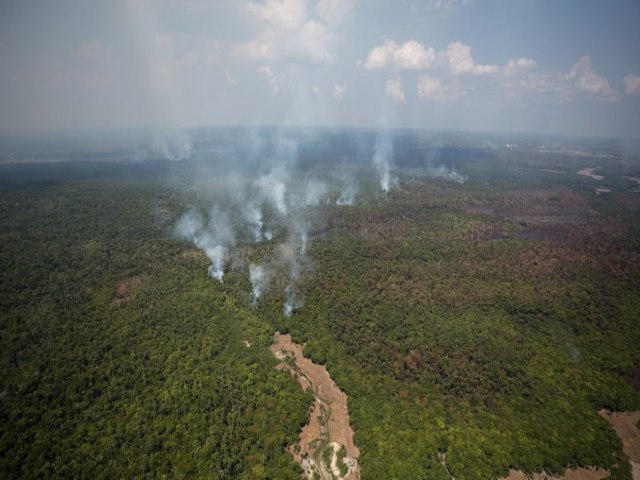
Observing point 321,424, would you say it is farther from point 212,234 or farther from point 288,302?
point 212,234

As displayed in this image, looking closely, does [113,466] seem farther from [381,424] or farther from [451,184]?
[451,184]

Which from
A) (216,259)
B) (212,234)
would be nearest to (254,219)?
(212,234)

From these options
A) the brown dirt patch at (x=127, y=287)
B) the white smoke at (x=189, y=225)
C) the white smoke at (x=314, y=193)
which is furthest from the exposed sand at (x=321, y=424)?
the white smoke at (x=314, y=193)

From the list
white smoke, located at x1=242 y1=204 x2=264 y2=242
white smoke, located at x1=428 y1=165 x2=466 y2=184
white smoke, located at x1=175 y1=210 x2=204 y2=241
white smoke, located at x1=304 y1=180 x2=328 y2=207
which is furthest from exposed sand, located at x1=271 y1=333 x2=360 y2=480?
white smoke, located at x1=428 y1=165 x2=466 y2=184

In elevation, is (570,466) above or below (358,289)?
below

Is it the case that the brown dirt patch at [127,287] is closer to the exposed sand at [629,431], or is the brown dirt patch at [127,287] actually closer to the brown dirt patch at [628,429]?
the exposed sand at [629,431]

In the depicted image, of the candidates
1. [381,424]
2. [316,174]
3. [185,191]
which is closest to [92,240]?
[185,191]
